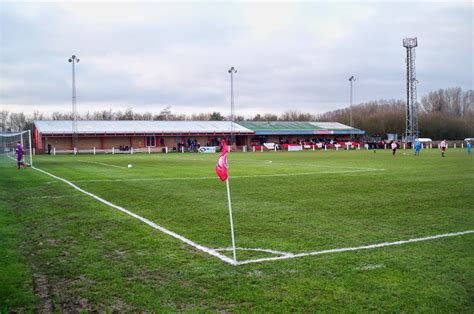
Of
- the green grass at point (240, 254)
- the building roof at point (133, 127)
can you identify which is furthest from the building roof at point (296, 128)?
the green grass at point (240, 254)

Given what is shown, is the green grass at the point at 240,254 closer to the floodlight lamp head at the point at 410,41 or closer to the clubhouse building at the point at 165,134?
the clubhouse building at the point at 165,134

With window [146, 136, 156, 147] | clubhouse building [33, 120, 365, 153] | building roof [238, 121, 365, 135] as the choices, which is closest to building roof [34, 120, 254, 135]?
clubhouse building [33, 120, 365, 153]

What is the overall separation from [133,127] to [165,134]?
5.46 metres

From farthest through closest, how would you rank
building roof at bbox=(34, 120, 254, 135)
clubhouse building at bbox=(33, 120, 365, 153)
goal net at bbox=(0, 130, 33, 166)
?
building roof at bbox=(34, 120, 254, 135) → clubhouse building at bbox=(33, 120, 365, 153) → goal net at bbox=(0, 130, 33, 166)

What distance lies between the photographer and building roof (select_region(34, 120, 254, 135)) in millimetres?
72812

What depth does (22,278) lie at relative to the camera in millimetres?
6824

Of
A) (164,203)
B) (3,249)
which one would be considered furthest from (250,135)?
(3,249)

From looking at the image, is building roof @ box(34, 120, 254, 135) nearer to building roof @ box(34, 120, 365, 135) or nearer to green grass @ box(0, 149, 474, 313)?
building roof @ box(34, 120, 365, 135)

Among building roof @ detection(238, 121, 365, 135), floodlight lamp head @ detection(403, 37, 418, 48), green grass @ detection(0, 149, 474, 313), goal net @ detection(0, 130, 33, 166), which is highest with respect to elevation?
floodlight lamp head @ detection(403, 37, 418, 48)

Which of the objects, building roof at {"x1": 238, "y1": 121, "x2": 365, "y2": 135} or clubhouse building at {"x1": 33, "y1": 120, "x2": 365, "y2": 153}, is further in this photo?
building roof at {"x1": 238, "y1": 121, "x2": 365, "y2": 135}

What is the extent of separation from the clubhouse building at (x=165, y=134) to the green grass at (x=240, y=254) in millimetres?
57378

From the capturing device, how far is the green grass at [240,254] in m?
5.86

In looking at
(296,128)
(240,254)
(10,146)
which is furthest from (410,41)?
(240,254)

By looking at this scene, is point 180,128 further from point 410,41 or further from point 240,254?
point 240,254
